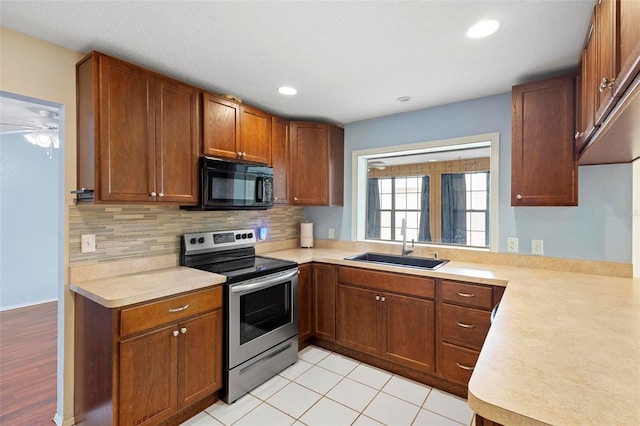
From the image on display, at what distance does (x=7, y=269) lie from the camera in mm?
4027

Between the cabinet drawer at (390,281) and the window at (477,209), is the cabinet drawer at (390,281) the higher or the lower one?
the lower one

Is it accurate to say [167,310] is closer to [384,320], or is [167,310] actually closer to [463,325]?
[384,320]

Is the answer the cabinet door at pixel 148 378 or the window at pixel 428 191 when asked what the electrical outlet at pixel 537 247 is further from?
the cabinet door at pixel 148 378

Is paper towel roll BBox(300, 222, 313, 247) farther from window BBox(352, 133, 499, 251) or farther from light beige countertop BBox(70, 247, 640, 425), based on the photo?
light beige countertop BBox(70, 247, 640, 425)

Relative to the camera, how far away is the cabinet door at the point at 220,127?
237 cm

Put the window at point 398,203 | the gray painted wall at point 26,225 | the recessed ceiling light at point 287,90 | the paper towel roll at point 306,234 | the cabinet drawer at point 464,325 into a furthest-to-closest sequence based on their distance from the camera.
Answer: the gray painted wall at point 26,225, the window at point 398,203, the paper towel roll at point 306,234, the recessed ceiling light at point 287,90, the cabinet drawer at point 464,325

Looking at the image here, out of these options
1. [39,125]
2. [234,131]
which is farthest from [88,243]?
[39,125]

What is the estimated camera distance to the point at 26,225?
4.23 metres

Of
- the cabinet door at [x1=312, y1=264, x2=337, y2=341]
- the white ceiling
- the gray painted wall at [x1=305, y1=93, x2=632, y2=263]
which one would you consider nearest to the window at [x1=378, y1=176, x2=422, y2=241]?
the gray painted wall at [x1=305, y1=93, x2=632, y2=263]

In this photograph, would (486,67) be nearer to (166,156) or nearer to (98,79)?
(166,156)

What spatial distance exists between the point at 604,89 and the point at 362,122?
2.34m

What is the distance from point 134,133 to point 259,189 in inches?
41.5

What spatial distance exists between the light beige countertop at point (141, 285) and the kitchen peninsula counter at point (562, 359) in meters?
1.66

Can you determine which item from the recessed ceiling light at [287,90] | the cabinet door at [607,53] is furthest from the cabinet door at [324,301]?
the cabinet door at [607,53]
